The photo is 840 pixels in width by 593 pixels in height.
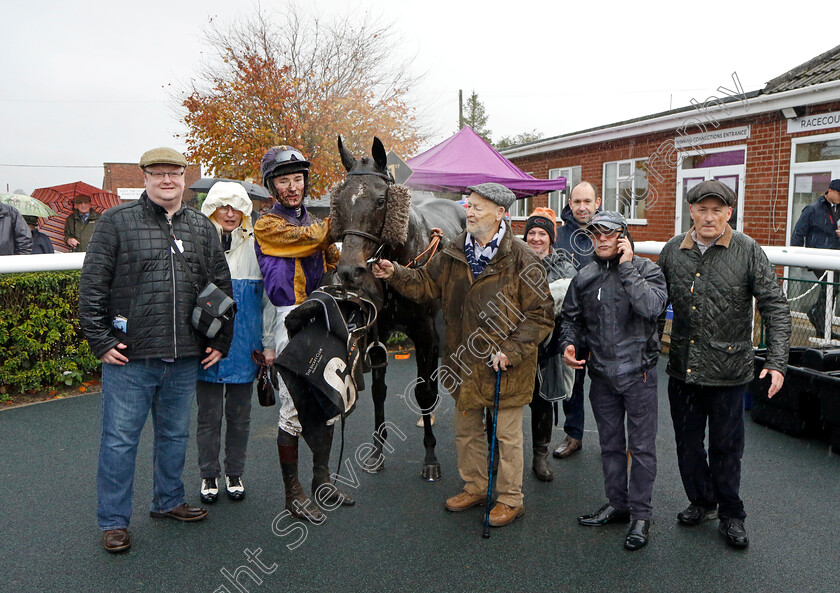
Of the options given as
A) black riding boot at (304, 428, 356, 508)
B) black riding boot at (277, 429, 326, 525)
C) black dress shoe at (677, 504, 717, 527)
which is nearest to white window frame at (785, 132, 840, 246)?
black dress shoe at (677, 504, 717, 527)

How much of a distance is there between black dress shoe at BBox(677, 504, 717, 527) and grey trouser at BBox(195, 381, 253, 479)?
2.84 m

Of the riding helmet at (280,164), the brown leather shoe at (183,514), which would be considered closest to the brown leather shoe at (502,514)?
the brown leather shoe at (183,514)

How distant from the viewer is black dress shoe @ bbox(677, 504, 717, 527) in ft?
11.3

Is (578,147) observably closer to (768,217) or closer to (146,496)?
(768,217)

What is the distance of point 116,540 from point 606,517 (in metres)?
2.85

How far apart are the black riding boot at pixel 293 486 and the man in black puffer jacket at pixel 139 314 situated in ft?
2.15

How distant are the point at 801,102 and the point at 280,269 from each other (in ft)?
30.1

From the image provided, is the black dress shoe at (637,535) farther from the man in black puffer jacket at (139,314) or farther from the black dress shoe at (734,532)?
the man in black puffer jacket at (139,314)

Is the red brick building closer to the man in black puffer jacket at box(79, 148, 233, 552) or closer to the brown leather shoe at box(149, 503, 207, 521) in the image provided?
the man in black puffer jacket at box(79, 148, 233, 552)

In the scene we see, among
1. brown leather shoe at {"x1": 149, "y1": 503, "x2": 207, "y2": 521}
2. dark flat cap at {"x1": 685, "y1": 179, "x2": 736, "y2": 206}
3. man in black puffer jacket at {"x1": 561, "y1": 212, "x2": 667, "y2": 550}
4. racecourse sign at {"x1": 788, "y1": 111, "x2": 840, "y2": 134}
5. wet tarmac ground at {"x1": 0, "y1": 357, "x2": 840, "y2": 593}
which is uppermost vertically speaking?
racecourse sign at {"x1": 788, "y1": 111, "x2": 840, "y2": 134}

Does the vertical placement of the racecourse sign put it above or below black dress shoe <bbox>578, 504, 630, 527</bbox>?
above

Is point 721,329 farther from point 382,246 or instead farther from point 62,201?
point 62,201

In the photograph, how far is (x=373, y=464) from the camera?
14.3 ft

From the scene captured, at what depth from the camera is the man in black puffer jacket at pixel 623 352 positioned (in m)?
3.21
